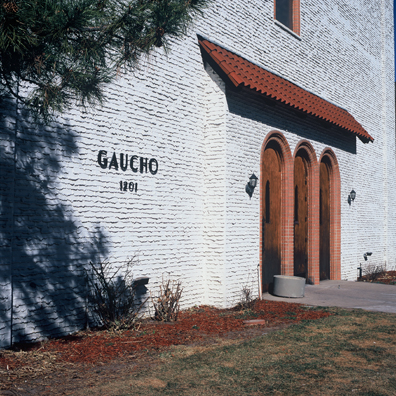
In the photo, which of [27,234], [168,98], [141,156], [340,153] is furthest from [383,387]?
[340,153]

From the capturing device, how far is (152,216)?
8.09 m

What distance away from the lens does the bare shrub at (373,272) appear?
47.5 ft

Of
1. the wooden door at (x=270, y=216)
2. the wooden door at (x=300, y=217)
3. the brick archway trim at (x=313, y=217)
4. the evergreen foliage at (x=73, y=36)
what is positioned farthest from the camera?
the brick archway trim at (x=313, y=217)

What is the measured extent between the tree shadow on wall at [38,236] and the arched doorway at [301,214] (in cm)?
636

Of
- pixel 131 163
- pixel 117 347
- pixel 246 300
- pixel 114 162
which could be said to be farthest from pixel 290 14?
pixel 117 347

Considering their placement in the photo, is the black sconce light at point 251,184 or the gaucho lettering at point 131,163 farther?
the black sconce light at point 251,184

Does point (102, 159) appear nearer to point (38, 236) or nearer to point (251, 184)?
point (38, 236)

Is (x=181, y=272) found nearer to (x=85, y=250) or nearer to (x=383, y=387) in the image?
(x=85, y=250)

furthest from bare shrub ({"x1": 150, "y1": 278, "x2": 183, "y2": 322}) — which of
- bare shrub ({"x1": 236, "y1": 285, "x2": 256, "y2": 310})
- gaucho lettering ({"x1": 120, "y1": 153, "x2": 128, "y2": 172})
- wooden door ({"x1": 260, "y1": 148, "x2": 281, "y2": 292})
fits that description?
wooden door ({"x1": 260, "y1": 148, "x2": 281, "y2": 292})

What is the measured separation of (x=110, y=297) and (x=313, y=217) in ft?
23.3

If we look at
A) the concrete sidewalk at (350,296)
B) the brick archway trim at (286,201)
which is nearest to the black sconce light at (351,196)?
the concrete sidewalk at (350,296)

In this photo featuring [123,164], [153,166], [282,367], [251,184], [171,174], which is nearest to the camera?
[282,367]

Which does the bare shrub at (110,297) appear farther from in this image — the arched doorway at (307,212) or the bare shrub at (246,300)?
the arched doorway at (307,212)

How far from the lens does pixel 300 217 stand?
12.0 meters
